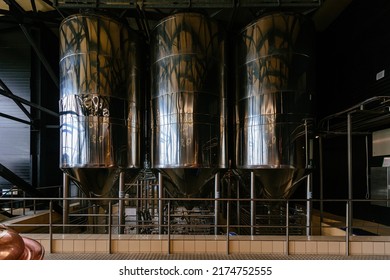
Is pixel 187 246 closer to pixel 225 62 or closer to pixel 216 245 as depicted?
pixel 216 245

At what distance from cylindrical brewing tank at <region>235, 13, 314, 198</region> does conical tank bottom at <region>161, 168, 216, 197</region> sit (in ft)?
2.05

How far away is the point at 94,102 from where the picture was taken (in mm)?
3811

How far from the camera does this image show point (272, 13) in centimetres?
385

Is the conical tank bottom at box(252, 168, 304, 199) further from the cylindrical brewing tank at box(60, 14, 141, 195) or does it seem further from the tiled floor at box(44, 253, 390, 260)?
the cylindrical brewing tank at box(60, 14, 141, 195)

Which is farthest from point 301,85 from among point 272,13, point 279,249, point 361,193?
point 361,193

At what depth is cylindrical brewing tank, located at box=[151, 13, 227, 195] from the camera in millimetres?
3707

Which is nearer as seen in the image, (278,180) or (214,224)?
(278,180)

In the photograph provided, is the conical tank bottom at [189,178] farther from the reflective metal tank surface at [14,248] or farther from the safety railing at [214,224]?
the reflective metal tank surface at [14,248]

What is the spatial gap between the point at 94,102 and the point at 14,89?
17.2ft

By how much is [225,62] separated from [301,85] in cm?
119

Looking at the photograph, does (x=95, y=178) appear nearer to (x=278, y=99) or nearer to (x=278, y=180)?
(x=278, y=180)

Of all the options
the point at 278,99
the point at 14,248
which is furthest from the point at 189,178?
the point at 14,248

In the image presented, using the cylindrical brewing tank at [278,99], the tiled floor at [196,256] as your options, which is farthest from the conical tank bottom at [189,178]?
the tiled floor at [196,256]

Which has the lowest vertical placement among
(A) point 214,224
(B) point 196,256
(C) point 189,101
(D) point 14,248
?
(B) point 196,256
